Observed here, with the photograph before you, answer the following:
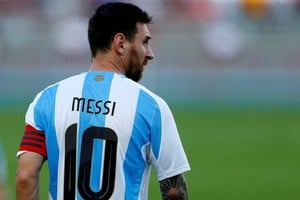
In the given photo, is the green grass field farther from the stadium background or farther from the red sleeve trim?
the red sleeve trim

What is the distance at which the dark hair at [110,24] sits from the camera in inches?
213

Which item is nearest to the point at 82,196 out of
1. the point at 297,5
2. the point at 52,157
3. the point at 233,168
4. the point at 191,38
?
the point at 52,157

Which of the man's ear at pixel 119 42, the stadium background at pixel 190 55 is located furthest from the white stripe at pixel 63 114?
the stadium background at pixel 190 55

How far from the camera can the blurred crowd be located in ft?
68.0

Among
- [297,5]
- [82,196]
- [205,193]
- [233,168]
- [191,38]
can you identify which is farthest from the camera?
[297,5]

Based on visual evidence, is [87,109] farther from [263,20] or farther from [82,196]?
[263,20]

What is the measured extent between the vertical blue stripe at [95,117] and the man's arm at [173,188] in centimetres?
32

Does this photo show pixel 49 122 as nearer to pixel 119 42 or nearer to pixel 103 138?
pixel 103 138

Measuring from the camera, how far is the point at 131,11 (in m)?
5.44

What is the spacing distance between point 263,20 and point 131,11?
54.4 ft

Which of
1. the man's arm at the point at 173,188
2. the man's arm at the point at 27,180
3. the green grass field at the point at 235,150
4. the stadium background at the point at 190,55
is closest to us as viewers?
the man's arm at the point at 27,180

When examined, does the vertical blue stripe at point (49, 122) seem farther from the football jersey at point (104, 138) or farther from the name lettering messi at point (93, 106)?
the name lettering messi at point (93, 106)

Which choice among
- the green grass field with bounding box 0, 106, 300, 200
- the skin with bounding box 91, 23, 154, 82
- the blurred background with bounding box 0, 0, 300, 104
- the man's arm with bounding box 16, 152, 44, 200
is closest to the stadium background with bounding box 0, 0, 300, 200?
the blurred background with bounding box 0, 0, 300, 104

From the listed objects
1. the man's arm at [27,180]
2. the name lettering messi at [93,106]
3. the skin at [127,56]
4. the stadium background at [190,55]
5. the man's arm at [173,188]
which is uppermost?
the stadium background at [190,55]
